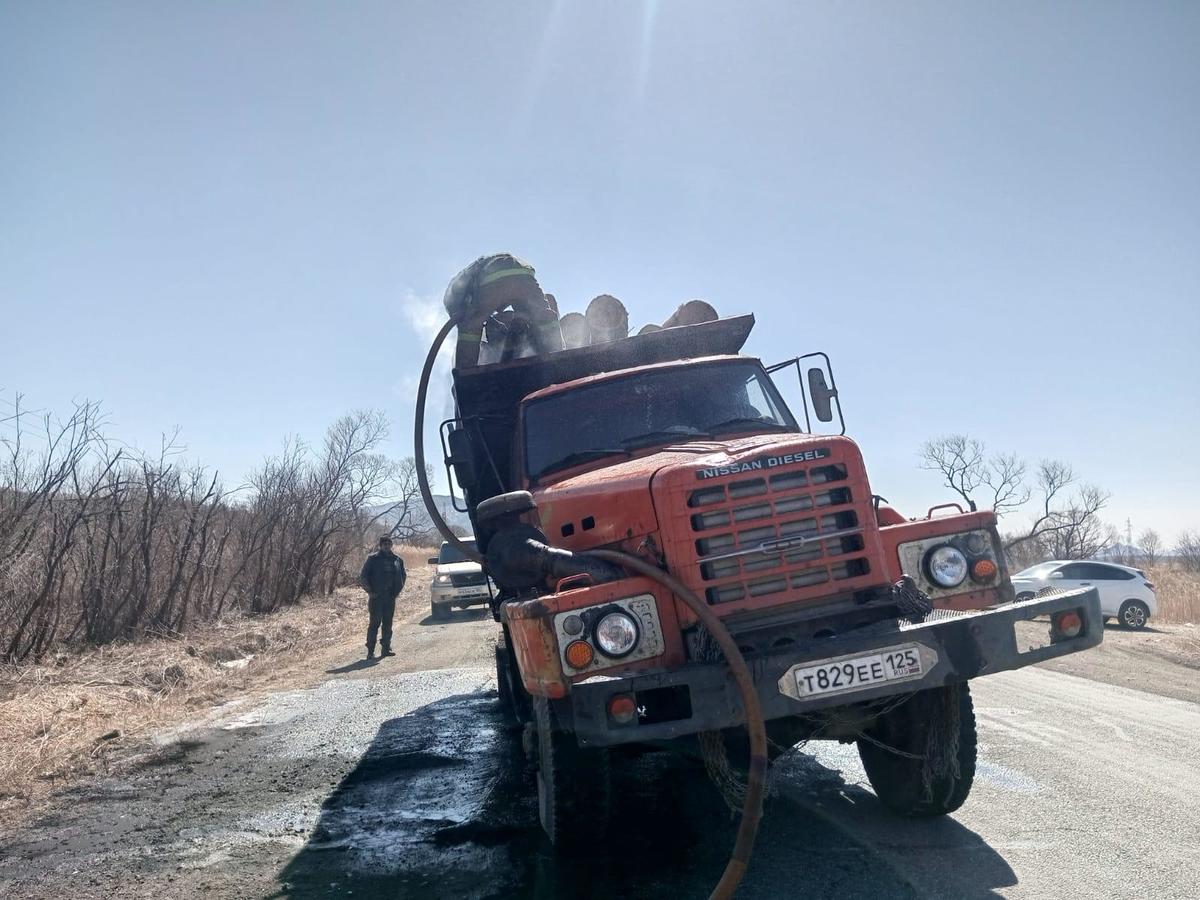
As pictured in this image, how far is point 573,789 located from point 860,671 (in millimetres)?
1437

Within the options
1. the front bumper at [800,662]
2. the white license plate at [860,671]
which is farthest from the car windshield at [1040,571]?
the white license plate at [860,671]

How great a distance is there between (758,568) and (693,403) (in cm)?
176

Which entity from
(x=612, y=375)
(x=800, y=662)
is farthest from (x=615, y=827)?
(x=612, y=375)

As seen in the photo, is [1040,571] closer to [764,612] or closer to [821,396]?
[821,396]

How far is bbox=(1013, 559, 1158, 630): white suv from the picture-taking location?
17031mm

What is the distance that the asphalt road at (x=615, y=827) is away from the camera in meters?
3.78

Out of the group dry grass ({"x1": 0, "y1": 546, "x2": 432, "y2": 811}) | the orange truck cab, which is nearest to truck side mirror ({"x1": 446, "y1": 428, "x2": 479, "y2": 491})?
the orange truck cab

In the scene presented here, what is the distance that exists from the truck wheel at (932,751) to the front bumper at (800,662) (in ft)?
1.67

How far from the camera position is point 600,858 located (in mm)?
4082

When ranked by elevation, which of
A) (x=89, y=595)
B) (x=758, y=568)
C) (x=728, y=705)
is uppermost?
(x=89, y=595)

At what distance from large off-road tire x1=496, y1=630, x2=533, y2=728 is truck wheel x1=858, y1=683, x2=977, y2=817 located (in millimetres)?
2147

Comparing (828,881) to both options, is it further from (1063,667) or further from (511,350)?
(1063,667)

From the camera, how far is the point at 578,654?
3.60m

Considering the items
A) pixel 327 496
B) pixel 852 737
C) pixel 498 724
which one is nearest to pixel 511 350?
pixel 498 724
